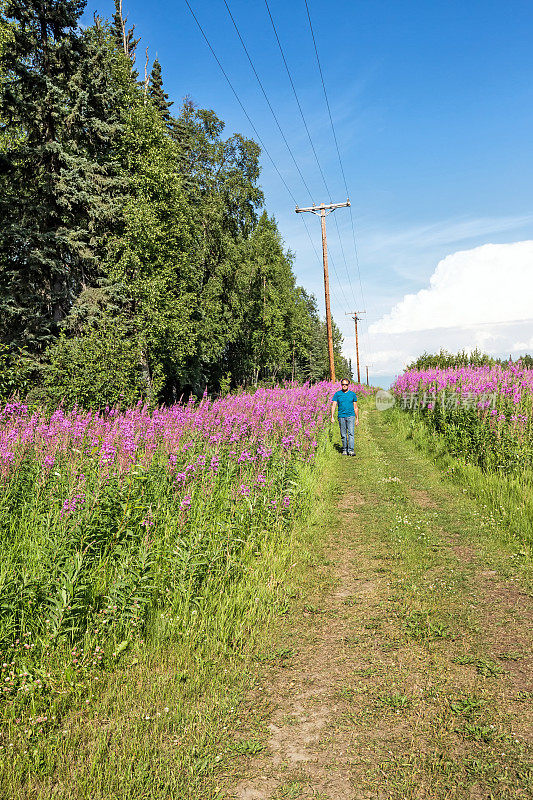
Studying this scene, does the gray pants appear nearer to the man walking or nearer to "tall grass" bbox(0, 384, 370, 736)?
the man walking

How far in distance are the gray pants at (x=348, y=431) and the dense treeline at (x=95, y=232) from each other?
6253 mm

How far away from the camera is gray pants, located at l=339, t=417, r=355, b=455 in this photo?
12.7 m

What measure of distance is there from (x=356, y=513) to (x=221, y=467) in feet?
8.59

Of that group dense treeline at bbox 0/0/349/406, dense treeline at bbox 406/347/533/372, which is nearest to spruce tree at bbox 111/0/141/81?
dense treeline at bbox 0/0/349/406

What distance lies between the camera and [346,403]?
12594mm

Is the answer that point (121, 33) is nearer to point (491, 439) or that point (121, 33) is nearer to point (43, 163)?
point (43, 163)

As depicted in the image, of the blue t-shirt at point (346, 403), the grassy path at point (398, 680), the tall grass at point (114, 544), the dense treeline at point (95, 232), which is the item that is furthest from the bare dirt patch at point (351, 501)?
the dense treeline at point (95, 232)

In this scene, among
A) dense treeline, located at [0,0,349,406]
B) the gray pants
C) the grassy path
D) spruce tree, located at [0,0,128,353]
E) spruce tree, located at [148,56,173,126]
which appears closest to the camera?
the grassy path

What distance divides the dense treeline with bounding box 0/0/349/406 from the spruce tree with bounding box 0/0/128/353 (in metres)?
0.06


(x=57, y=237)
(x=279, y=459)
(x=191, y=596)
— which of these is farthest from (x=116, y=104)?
(x=191, y=596)

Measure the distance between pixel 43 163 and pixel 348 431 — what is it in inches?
671

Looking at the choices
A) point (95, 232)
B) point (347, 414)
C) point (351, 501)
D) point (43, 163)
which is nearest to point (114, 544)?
point (351, 501)

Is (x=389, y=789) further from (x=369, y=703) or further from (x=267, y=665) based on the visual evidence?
(x=267, y=665)

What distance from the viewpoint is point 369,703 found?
304 centimetres
